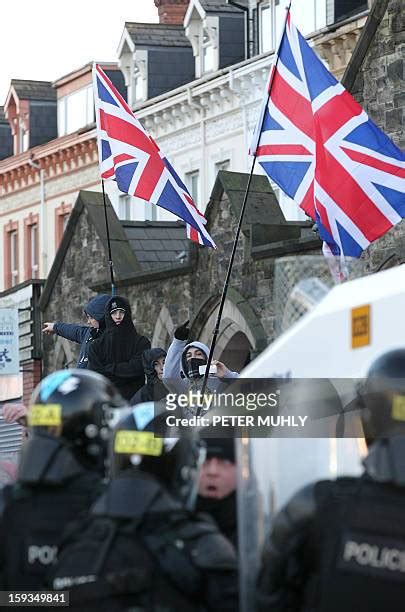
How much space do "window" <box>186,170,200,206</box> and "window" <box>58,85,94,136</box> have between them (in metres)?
6.77

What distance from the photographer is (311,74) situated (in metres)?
14.8

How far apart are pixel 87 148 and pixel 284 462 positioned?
4121cm

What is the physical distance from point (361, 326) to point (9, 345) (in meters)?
25.8

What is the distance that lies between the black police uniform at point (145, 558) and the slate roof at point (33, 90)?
153ft

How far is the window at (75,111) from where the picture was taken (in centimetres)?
4859

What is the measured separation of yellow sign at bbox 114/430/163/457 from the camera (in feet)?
20.2

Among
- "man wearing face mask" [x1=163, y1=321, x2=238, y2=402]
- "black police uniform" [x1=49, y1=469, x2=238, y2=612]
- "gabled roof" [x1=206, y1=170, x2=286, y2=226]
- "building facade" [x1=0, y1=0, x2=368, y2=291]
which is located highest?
"building facade" [x1=0, y1=0, x2=368, y2=291]

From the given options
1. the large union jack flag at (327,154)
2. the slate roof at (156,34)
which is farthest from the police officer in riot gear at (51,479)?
the slate roof at (156,34)

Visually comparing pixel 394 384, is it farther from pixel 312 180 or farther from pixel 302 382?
pixel 312 180

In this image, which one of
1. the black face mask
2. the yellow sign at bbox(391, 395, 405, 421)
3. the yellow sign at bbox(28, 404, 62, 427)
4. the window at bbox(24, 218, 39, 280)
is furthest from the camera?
the window at bbox(24, 218, 39, 280)

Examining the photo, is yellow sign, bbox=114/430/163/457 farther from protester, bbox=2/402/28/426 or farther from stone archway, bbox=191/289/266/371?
stone archway, bbox=191/289/266/371

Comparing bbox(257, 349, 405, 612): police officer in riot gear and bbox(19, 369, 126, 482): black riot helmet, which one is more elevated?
bbox(19, 369, 126, 482): black riot helmet

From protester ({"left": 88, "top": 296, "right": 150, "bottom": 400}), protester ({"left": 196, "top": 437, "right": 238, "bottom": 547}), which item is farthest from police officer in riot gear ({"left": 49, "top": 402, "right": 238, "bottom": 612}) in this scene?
protester ({"left": 88, "top": 296, "right": 150, "bottom": 400})

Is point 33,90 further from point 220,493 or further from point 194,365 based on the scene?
point 220,493
